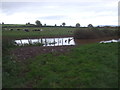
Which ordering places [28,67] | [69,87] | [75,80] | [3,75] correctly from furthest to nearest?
1. [28,67]
2. [3,75]
3. [75,80]
4. [69,87]

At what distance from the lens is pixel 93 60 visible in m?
8.69

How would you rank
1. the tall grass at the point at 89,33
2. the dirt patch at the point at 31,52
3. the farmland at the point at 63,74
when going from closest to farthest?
1. the farmland at the point at 63,74
2. the dirt patch at the point at 31,52
3. the tall grass at the point at 89,33

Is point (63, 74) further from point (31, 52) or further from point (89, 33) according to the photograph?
point (89, 33)

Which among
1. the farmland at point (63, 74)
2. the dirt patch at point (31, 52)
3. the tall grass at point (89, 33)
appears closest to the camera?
the farmland at point (63, 74)

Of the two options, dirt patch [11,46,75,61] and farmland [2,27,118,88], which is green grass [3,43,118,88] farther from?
dirt patch [11,46,75,61]

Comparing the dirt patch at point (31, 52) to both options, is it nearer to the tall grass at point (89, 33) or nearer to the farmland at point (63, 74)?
the farmland at point (63, 74)

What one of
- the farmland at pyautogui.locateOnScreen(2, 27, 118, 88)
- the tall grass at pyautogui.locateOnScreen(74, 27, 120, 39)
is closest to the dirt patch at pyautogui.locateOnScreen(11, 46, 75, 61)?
the farmland at pyautogui.locateOnScreen(2, 27, 118, 88)

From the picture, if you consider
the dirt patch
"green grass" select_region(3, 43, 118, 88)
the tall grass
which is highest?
the tall grass

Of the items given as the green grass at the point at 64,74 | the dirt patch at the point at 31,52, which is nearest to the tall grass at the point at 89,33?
the dirt patch at the point at 31,52

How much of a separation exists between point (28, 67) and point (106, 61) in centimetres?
388

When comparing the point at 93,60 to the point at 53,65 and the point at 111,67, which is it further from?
the point at 53,65

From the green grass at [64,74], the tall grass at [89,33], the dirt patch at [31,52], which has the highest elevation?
the tall grass at [89,33]

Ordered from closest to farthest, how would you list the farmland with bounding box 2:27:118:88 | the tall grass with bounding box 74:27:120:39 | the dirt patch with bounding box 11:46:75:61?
the farmland with bounding box 2:27:118:88 < the dirt patch with bounding box 11:46:75:61 < the tall grass with bounding box 74:27:120:39

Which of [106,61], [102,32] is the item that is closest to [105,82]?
[106,61]
